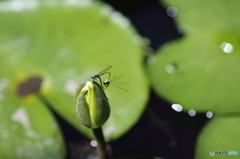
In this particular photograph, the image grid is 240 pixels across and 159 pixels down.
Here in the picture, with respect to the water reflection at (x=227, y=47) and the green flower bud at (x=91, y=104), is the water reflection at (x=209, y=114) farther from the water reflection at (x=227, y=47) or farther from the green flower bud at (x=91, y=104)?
the green flower bud at (x=91, y=104)

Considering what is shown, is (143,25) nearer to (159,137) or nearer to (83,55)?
(83,55)

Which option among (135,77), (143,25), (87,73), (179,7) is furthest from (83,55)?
(179,7)

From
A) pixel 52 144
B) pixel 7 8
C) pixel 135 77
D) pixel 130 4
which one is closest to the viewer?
pixel 52 144

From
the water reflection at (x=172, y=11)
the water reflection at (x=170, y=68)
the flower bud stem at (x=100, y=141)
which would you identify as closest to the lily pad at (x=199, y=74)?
the water reflection at (x=170, y=68)

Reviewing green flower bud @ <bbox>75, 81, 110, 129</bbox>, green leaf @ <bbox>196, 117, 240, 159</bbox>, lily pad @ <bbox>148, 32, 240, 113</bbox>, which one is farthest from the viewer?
lily pad @ <bbox>148, 32, 240, 113</bbox>

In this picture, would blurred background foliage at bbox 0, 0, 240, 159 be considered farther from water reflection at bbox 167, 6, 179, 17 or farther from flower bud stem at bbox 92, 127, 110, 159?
flower bud stem at bbox 92, 127, 110, 159

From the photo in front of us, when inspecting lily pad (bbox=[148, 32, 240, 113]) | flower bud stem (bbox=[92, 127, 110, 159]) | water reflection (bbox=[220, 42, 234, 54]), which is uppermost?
water reflection (bbox=[220, 42, 234, 54])

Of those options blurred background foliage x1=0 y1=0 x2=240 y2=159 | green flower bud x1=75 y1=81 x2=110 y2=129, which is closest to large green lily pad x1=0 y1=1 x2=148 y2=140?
blurred background foliage x1=0 y1=0 x2=240 y2=159
